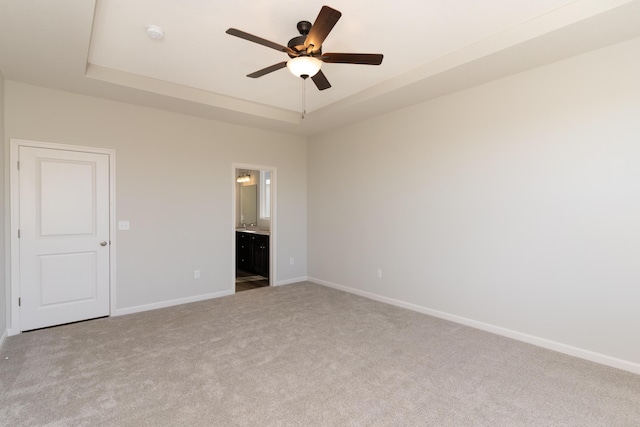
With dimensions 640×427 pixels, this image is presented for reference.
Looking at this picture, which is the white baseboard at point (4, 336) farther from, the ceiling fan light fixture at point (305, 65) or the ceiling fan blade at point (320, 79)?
the ceiling fan blade at point (320, 79)

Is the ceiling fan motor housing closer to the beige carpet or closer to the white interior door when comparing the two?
the beige carpet

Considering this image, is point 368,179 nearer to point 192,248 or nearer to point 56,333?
point 192,248

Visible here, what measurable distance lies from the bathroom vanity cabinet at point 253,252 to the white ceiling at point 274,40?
2700mm

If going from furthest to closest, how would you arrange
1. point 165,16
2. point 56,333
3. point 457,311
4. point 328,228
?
point 328,228
point 457,311
point 56,333
point 165,16

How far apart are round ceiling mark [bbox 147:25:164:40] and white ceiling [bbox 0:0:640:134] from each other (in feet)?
0.15

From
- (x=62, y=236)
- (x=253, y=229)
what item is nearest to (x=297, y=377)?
(x=62, y=236)

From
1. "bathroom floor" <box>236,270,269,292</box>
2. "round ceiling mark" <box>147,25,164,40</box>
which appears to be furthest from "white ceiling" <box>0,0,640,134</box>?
"bathroom floor" <box>236,270,269,292</box>

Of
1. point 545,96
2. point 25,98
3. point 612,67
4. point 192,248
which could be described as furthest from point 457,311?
point 25,98

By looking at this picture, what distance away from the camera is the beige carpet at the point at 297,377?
6.68ft

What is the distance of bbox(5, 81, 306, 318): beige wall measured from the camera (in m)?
3.56

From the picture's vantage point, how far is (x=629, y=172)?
102 inches

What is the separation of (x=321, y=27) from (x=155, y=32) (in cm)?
150

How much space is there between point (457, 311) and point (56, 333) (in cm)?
437

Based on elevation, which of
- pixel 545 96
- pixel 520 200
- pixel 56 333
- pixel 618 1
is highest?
pixel 618 1
